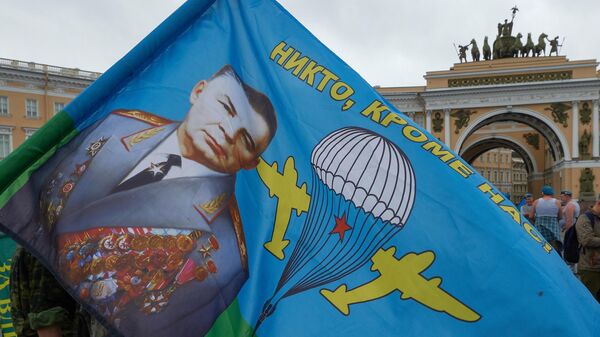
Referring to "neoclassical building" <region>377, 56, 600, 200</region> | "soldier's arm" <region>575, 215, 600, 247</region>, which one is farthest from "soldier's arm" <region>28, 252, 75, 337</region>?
"neoclassical building" <region>377, 56, 600, 200</region>

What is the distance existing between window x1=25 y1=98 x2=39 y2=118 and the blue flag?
33.5 m

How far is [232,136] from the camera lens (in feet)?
5.78

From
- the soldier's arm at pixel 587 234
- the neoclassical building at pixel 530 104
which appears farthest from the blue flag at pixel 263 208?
the neoclassical building at pixel 530 104

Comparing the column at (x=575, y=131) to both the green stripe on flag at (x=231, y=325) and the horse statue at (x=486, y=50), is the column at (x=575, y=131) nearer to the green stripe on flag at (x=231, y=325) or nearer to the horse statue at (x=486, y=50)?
the horse statue at (x=486, y=50)

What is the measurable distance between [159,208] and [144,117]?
14.4 inches

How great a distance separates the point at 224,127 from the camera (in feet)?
5.81

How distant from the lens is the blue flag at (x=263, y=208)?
1454mm

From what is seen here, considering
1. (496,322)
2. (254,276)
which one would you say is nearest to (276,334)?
(254,276)

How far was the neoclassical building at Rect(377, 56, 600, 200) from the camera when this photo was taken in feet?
102

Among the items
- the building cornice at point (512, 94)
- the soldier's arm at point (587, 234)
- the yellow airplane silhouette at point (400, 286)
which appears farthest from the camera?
the building cornice at point (512, 94)

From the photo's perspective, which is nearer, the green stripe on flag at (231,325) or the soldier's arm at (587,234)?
the green stripe on flag at (231,325)

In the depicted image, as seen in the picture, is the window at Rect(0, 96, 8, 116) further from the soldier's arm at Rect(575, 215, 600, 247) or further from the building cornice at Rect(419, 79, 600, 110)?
the soldier's arm at Rect(575, 215, 600, 247)

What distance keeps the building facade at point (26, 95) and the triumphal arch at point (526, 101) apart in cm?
2201

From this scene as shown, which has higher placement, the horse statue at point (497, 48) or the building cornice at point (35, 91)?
the horse statue at point (497, 48)
